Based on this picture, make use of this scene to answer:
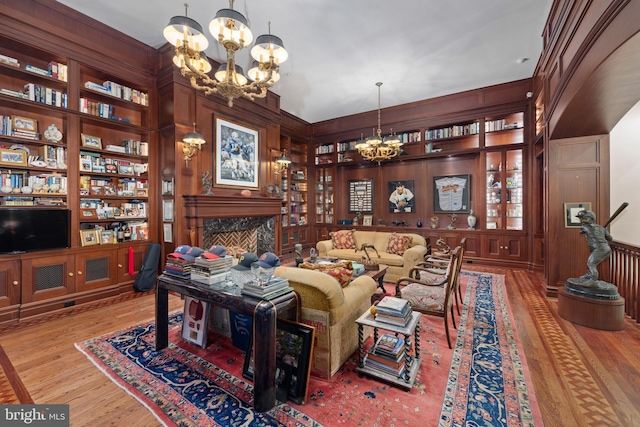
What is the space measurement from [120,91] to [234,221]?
8.98 feet

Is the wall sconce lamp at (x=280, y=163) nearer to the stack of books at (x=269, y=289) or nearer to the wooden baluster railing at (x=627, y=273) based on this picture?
the stack of books at (x=269, y=289)

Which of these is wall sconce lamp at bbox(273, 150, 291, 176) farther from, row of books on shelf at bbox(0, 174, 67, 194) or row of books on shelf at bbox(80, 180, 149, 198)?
row of books on shelf at bbox(0, 174, 67, 194)

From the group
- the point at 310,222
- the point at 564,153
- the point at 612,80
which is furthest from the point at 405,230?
the point at 612,80

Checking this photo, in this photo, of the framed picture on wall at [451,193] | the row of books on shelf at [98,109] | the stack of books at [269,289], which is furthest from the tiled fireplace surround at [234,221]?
the framed picture on wall at [451,193]

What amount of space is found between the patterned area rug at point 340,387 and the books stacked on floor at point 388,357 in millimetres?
118

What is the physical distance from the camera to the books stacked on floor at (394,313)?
1970 mm

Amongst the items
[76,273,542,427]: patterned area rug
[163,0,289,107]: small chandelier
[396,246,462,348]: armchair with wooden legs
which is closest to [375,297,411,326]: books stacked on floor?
[76,273,542,427]: patterned area rug

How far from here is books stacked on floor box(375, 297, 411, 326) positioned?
1.97 m

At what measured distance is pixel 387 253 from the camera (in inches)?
198

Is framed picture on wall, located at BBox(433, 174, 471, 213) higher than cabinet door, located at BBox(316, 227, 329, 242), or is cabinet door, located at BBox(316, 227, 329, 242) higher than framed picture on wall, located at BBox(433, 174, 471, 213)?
framed picture on wall, located at BBox(433, 174, 471, 213)

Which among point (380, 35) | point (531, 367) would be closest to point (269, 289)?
point (531, 367)

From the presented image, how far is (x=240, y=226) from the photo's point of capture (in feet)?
Answer: 18.1

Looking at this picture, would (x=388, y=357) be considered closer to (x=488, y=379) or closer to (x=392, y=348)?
(x=392, y=348)

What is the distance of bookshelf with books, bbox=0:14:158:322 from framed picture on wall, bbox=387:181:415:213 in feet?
17.8
